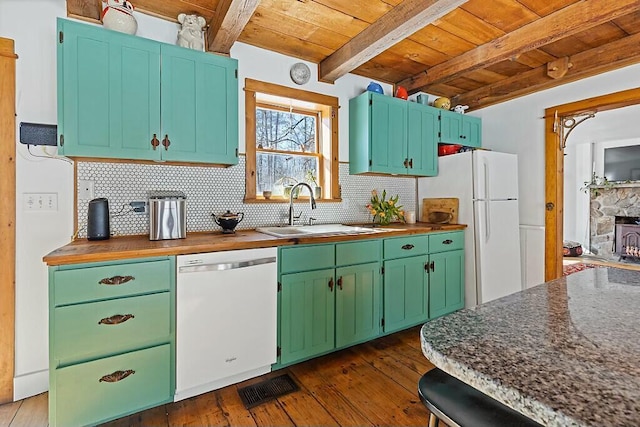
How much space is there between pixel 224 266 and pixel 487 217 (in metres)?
2.53

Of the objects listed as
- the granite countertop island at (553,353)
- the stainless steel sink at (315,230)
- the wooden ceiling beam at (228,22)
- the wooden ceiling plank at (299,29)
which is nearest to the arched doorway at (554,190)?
the stainless steel sink at (315,230)

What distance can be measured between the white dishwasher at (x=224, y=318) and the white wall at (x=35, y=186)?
0.93 m

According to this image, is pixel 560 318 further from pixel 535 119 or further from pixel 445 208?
pixel 535 119

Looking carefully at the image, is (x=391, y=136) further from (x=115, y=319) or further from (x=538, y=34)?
(x=115, y=319)

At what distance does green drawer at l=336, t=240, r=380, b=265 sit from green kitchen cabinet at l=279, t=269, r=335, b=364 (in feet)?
0.44

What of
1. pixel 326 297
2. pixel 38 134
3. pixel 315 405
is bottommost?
pixel 315 405

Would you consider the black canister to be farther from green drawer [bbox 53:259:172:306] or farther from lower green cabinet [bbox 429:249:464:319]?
lower green cabinet [bbox 429:249:464:319]

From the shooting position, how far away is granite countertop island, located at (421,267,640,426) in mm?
427

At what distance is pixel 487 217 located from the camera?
3000 millimetres

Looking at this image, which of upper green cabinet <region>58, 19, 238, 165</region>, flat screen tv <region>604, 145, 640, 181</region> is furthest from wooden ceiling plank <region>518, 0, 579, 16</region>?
flat screen tv <region>604, 145, 640, 181</region>

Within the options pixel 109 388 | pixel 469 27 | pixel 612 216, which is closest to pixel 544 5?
pixel 469 27

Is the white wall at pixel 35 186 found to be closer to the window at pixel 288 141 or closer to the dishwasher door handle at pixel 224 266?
the dishwasher door handle at pixel 224 266

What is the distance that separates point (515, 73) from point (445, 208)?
166cm

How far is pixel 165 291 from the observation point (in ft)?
5.37
